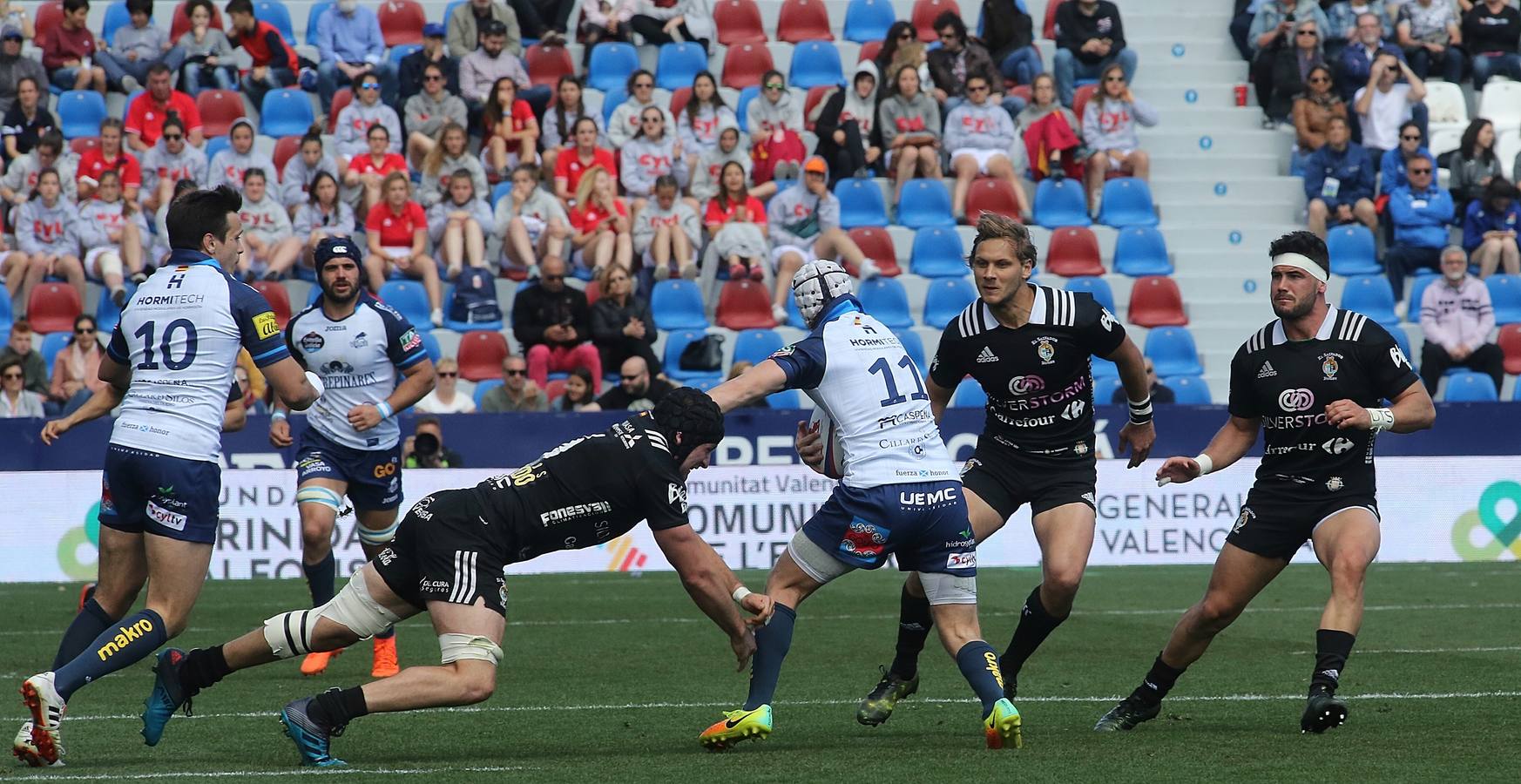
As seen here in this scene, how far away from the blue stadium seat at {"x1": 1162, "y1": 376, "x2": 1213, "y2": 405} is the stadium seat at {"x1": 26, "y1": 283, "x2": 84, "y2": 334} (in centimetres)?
1188

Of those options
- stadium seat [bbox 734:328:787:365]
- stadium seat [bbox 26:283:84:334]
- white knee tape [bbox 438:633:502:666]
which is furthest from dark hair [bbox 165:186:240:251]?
stadium seat [bbox 26:283:84:334]

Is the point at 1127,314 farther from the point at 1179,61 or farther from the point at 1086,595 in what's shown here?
the point at 1086,595

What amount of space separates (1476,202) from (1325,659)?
15.6 m

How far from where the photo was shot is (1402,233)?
21828 millimetres

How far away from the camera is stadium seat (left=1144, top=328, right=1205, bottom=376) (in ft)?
68.9

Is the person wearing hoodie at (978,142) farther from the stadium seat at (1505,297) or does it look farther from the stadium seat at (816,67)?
the stadium seat at (1505,297)

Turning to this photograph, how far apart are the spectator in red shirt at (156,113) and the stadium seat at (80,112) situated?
2.97 feet

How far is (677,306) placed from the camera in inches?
808

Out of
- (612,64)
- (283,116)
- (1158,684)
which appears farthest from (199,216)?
(612,64)

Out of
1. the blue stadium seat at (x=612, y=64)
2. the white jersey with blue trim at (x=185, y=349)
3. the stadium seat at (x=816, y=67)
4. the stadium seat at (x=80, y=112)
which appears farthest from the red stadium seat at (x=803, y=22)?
the white jersey with blue trim at (x=185, y=349)

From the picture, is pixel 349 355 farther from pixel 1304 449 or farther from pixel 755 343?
pixel 755 343

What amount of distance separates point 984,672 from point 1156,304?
1485cm

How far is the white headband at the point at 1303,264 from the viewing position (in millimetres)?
8133

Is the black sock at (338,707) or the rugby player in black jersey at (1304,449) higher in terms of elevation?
Result: the rugby player in black jersey at (1304,449)
